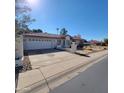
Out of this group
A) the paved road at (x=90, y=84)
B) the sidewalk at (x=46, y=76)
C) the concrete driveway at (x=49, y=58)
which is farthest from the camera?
the concrete driveway at (x=49, y=58)

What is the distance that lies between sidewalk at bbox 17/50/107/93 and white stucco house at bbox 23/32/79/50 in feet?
0.76

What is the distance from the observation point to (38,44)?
182 centimetres

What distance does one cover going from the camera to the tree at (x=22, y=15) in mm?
1527

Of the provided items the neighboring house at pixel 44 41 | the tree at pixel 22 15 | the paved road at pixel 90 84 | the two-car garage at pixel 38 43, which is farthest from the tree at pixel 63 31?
the paved road at pixel 90 84

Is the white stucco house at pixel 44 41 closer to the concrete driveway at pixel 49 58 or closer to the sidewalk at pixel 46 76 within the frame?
the concrete driveway at pixel 49 58

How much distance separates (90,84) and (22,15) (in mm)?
1005

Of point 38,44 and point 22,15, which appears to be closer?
point 22,15

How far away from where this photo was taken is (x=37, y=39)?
176cm

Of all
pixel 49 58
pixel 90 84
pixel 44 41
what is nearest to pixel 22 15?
pixel 44 41

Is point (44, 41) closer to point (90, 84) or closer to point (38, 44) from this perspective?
point (38, 44)

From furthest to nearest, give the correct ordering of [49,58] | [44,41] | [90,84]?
[49,58]
[44,41]
[90,84]

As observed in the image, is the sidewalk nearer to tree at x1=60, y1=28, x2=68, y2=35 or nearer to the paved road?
the paved road
